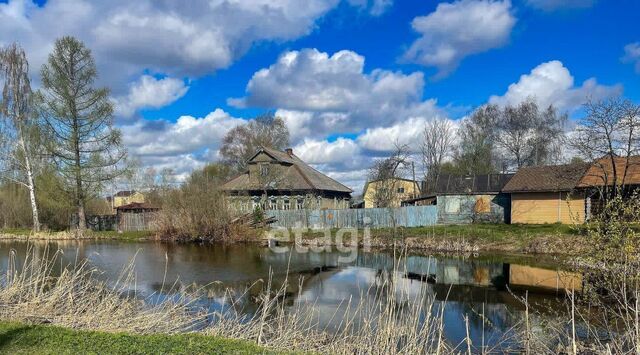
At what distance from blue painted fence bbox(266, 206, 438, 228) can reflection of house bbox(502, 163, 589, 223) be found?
5.67 meters

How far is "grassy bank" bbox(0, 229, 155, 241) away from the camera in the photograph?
3250 centimetres

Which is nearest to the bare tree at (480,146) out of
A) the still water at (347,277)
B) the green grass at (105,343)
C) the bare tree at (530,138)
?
the bare tree at (530,138)

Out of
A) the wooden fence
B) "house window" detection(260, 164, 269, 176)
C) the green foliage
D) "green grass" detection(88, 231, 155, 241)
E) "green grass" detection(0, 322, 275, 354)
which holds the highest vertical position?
"house window" detection(260, 164, 269, 176)

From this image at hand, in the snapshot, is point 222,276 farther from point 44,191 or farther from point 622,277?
point 44,191

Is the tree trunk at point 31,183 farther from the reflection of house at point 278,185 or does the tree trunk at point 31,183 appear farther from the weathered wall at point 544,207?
the weathered wall at point 544,207

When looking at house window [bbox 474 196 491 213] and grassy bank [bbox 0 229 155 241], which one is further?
house window [bbox 474 196 491 213]

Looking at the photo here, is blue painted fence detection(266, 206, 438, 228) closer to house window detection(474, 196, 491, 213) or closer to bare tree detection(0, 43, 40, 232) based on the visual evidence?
house window detection(474, 196, 491, 213)

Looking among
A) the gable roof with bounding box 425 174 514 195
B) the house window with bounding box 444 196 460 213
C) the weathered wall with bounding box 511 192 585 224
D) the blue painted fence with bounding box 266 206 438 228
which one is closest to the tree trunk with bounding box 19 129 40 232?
the blue painted fence with bounding box 266 206 438 228

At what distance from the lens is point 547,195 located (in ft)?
99.3

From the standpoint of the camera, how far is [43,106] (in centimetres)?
3228

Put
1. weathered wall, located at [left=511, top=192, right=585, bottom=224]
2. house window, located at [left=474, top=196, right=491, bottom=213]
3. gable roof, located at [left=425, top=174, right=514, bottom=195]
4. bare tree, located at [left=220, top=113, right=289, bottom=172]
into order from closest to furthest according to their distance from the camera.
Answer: weathered wall, located at [left=511, top=192, right=585, bottom=224], house window, located at [left=474, top=196, right=491, bottom=213], gable roof, located at [left=425, top=174, right=514, bottom=195], bare tree, located at [left=220, top=113, right=289, bottom=172]

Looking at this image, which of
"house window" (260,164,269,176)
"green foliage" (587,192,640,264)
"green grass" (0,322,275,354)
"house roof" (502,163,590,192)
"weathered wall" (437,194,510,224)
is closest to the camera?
"green grass" (0,322,275,354)

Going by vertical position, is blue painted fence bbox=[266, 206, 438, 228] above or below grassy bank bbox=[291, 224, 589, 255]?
above

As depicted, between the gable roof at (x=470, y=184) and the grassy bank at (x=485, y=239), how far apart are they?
8321 millimetres
